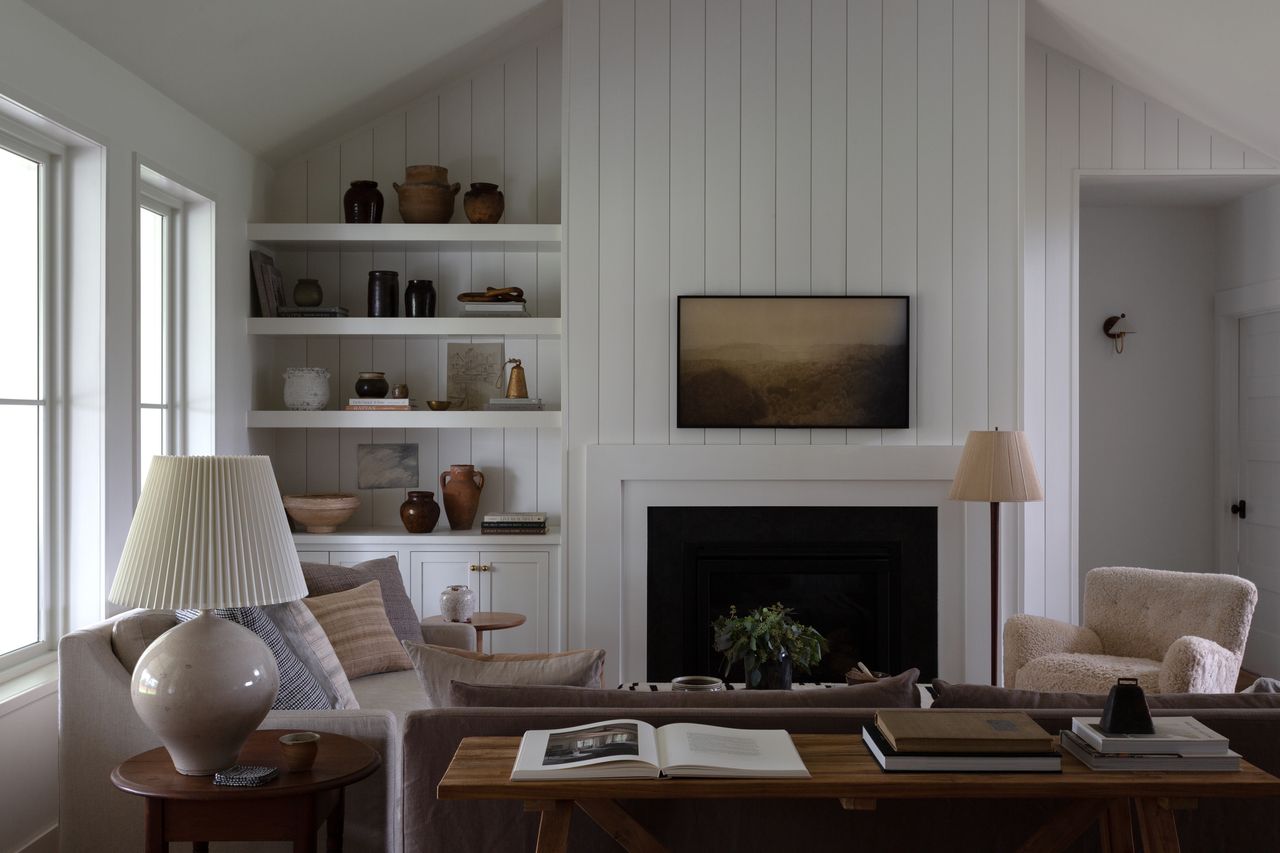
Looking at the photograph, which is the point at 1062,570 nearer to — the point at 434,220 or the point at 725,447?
the point at 725,447

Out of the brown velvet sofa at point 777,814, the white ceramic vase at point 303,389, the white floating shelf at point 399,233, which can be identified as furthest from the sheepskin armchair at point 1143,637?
the white ceramic vase at point 303,389

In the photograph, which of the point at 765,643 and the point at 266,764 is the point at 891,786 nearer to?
the point at 266,764

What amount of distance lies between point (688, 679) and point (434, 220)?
2811 millimetres

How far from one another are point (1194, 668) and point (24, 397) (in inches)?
147

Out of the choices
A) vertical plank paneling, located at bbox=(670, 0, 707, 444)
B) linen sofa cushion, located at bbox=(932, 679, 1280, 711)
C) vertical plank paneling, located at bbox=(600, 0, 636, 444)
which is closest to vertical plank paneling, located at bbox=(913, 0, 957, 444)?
vertical plank paneling, located at bbox=(670, 0, 707, 444)

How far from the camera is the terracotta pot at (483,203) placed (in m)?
4.97

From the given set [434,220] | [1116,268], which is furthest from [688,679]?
[1116,268]

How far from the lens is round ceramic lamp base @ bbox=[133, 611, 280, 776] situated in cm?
228

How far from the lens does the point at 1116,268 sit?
19.2 ft

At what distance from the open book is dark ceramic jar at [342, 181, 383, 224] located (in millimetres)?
3587

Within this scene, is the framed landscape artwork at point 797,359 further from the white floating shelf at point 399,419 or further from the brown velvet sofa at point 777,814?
the brown velvet sofa at point 777,814

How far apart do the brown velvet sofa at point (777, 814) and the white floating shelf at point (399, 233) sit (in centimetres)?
310

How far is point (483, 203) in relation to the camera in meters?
4.98

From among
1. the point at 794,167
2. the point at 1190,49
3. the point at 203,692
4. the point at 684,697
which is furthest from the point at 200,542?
the point at 1190,49
